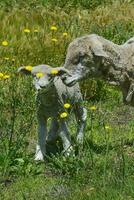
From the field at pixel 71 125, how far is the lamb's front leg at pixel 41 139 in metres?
0.12

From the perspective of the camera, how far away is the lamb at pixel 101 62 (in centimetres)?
782

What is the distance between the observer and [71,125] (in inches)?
391

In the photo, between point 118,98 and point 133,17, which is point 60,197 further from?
point 133,17

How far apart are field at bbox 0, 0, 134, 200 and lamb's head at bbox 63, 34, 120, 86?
1.44 ft

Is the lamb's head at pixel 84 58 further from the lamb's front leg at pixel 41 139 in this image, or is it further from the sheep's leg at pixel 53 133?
the sheep's leg at pixel 53 133

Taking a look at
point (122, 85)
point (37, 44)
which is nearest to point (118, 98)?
point (37, 44)

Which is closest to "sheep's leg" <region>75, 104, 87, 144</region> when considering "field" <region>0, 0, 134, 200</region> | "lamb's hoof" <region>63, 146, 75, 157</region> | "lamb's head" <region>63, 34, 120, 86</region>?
"field" <region>0, 0, 134, 200</region>

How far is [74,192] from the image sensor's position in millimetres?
7121

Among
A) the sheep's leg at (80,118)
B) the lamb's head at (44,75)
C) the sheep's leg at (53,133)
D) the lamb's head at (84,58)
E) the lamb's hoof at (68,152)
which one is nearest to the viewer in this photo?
the lamb's head at (44,75)

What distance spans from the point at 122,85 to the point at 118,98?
290 centimetres

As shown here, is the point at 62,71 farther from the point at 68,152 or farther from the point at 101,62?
the point at 68,152

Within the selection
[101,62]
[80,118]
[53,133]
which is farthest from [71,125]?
[101,62]

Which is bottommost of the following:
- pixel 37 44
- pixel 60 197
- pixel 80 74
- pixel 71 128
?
pixel 60 197

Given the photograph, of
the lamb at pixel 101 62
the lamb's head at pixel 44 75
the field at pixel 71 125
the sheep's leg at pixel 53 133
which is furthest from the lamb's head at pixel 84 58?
the sheep's leg at pixel 53 133
